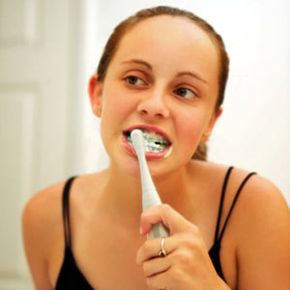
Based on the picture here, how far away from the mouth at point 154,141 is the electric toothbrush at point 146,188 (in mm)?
15

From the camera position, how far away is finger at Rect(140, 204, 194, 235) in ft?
1.40

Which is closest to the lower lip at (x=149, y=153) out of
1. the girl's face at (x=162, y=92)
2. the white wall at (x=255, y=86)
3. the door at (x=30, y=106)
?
the girl's face at (x=162, y=92)

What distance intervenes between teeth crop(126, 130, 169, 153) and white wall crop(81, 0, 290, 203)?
572mm

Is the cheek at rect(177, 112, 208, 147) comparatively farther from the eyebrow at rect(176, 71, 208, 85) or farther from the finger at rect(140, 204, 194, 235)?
the finger at rect(140, 204, 194, 235)

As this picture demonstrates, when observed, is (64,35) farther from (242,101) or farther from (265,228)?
(265,228)

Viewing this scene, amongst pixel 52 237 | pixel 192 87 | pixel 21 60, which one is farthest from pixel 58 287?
pixel 21 60

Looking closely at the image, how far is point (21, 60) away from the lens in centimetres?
129

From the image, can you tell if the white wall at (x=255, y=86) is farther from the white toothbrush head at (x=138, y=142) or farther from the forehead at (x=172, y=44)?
the white toothbrush head at (x=138, y=142)

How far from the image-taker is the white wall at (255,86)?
1068 mm

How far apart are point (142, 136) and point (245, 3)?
728 mm

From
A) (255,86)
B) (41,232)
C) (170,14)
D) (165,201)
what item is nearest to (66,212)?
(41,232)

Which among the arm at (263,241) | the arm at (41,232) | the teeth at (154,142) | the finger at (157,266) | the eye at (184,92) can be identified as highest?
the eye at (184,92)

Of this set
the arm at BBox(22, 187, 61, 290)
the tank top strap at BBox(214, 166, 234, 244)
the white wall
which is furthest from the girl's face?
the white wall

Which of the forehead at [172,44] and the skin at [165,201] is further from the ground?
the forehead at [172,44]
